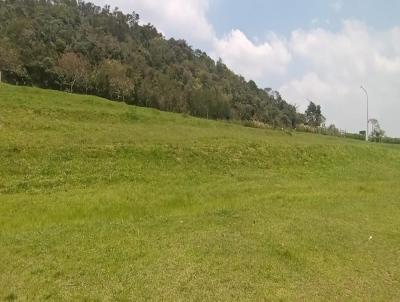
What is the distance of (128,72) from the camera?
8281cm

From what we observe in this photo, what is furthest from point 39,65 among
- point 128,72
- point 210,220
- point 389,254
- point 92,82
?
point 389,254

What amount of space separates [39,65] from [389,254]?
2453 inches

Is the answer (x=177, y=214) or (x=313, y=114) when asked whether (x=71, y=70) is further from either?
(x=313, y=114)

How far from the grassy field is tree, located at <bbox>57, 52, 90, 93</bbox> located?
33250mm

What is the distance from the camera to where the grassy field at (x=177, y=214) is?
1009cm

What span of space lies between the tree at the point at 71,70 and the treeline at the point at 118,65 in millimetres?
144

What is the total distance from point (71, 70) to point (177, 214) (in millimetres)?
53507

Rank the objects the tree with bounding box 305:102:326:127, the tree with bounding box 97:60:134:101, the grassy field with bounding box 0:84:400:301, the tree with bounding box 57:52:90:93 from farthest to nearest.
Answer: the tree with bounding box 305:102:326:127
the tree with bounding box 97:60:134:101
the tree with bounding box 57:52:90:93
the grassy field with bounding box 0:84:400:301

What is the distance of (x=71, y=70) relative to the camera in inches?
2554

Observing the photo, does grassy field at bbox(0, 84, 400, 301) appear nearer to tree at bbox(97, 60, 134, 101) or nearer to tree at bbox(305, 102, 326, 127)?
tree at bbox(97, 60, 134, 101)

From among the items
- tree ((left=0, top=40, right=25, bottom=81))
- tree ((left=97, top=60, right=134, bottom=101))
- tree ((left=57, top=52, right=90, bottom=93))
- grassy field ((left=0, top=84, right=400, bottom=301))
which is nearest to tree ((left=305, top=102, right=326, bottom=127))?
tree ((left=97, top=60, right=134, bottom=101))

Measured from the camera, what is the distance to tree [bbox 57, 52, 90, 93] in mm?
64812

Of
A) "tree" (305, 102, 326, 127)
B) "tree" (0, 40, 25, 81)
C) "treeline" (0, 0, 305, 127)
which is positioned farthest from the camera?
"tree" (305, 102, 326, 127)

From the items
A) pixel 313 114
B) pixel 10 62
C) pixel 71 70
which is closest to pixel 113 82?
pixel 71 70
